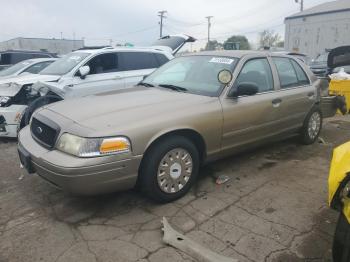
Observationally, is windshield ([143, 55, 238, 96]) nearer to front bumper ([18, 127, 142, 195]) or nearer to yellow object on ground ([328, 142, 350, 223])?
front bumper ([18, 127, 142, 195])

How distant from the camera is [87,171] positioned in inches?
121

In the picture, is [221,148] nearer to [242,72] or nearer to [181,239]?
[242,72]

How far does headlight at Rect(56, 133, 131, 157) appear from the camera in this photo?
10.3 ft

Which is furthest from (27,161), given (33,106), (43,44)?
(43,44)

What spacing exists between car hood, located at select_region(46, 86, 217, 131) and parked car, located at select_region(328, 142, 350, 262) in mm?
1770

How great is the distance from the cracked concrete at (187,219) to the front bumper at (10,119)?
188 centimetres

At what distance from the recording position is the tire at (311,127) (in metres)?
5.60

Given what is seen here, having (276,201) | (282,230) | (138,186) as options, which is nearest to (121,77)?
(138,186)

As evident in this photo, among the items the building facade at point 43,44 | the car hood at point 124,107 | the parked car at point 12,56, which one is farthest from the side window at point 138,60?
the building facade at point 43,44

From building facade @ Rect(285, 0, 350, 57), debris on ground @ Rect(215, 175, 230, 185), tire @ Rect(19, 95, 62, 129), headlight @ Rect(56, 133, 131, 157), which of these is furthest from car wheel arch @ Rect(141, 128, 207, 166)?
building facade @ Rect(285, 0, 350, 57)

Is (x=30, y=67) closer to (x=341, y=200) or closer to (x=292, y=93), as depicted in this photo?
(x=292, y=93)

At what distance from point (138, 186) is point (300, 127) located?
3.13m

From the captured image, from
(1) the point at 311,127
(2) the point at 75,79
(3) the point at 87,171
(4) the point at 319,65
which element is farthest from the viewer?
(4) the point at 319,65

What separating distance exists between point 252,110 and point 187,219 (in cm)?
174
